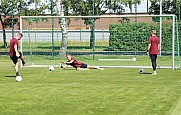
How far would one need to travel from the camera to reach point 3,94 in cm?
1471

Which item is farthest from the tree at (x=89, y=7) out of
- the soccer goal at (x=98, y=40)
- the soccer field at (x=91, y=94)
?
the soccer field at (x=91, y=94)

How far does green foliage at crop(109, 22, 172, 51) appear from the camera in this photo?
31.4 meters

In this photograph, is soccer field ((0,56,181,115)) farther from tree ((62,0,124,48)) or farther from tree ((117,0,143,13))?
tree ((62,0,124,48))

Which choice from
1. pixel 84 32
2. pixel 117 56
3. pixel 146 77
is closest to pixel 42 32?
pixel 84 32

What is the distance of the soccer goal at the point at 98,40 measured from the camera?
3067 cm

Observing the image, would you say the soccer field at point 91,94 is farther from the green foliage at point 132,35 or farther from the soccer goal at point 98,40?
the green foliage at point 132,35

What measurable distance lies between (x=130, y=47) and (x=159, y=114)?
2049cm

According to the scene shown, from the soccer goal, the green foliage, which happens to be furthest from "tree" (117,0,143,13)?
the green foliage

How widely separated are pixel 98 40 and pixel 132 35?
2445 mm

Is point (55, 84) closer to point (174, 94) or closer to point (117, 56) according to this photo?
point (174, 94)

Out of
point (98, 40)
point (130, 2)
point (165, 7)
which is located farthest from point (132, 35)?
point (165, 7)

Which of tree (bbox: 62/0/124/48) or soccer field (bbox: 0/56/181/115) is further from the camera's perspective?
tree (bbox: 62/0/124/48)

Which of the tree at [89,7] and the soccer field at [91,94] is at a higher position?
the tree at [89,7]

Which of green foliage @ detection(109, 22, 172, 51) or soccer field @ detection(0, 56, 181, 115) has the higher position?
green foliage @ detection(109, 22, 172, 51)
